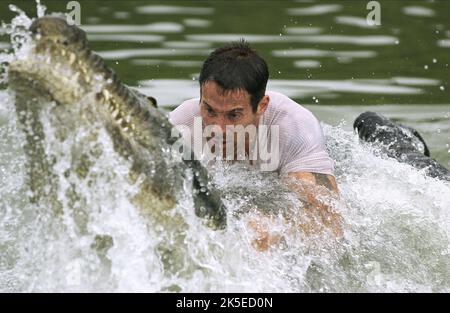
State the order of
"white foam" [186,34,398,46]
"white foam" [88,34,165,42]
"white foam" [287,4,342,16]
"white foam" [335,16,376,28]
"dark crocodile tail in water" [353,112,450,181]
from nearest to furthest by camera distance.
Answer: "dark crocodile tail in water" [353,112,450,181] → "white foam" [88,34,165,42] → "white foam" [186,34,398,46] → "white foam" [335,16,376,28] → "white foam" [287,4,342,16]

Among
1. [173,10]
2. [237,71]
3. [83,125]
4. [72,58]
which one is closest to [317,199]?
[237,71]

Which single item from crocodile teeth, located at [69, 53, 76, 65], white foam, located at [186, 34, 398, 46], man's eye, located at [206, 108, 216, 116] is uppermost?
crocodile teeth, located at [69, 53, 76, 65]

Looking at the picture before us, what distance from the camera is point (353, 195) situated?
6555 mm

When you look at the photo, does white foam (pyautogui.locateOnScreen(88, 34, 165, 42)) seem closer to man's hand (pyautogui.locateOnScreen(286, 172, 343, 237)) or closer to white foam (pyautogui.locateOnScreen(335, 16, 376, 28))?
white foam (pyautogui.locateOnScreen(335, 16, 376, 28))

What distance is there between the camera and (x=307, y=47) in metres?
11.8

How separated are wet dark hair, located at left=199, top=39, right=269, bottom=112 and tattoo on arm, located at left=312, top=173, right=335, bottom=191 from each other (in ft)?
1.68

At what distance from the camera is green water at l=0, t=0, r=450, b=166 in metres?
10.3

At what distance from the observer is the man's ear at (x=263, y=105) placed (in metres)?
6.07

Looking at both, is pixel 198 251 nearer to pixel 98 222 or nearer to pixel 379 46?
pixel 98 222

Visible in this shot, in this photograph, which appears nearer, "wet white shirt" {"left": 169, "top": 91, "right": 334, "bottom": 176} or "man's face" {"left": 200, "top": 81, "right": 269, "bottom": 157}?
"man's face" {"left": 200, "top": 81, "right": 269, "bottom": 157}

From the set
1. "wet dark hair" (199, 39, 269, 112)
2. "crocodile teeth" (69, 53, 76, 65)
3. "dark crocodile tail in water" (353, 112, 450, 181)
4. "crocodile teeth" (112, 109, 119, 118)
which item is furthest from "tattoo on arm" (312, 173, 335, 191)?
"crocodile teeth" (69, 53, 76, 65)

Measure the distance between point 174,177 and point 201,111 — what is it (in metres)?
1.24

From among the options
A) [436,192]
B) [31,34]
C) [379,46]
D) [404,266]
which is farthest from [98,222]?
[379,46]

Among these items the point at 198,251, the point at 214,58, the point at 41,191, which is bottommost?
the point at 198,251
